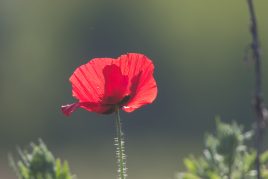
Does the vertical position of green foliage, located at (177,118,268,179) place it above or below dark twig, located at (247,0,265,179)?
above

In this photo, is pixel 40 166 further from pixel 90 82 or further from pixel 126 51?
pixel 126 51

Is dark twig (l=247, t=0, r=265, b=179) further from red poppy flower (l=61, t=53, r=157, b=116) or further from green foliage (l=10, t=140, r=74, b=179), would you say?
green foliage (l=10, t=140, r=74, b=179)

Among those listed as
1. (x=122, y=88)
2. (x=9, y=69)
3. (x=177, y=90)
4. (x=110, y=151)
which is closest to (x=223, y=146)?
(x=122, y=88)

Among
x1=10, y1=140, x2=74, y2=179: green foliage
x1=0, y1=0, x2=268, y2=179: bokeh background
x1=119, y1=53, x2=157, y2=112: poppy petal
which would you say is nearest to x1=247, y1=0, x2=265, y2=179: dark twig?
x1=119, y1=53, x2=157, y2=112: poppy petal

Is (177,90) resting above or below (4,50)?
below

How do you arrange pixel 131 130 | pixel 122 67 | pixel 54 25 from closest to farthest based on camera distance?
1. pixel 122 67
2. pixel 131 130
3. pixel 54 25

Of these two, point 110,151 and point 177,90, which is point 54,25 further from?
point 110,151
